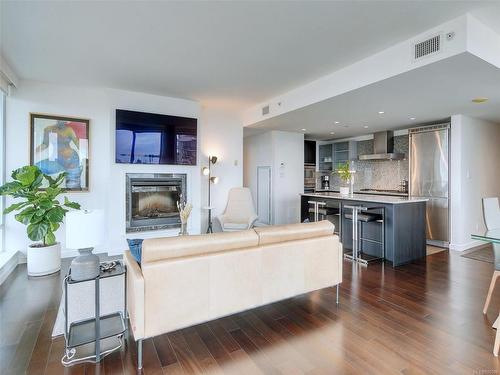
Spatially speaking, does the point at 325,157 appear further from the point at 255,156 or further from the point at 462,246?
the point at 462,246

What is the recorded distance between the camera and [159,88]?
184 inches

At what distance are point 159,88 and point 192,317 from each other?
3.86m

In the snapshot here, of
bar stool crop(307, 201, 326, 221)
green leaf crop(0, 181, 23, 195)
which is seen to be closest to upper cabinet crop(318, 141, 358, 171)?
bar stool crop(307, 201, 326, 221)

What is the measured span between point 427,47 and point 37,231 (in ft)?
16.3

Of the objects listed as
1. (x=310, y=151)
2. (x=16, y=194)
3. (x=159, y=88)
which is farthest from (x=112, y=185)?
(x=310, y=151)

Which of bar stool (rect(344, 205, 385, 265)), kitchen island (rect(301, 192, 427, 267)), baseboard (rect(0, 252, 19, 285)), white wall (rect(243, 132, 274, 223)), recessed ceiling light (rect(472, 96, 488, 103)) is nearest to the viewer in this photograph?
baseboard (rect(0, 252, 19, 285))

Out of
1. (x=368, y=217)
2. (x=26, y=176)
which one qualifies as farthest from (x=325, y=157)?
(x=26, y=176)

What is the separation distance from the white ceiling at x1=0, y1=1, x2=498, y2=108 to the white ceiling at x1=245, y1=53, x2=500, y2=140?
475 millimetres

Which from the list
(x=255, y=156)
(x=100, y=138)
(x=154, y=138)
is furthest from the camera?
(x=255, y=156)

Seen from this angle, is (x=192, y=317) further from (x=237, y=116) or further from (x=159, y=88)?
(x=237, y=116)

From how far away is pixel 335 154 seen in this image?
26.9 ft

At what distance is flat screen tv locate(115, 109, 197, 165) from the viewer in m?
4.75

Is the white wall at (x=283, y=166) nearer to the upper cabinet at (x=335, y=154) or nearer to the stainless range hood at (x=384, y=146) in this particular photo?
the upper cabinet at (x=335, y=154)

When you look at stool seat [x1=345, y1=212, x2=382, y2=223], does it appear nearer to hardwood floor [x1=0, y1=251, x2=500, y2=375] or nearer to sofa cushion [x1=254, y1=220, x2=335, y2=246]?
hardwood floor [x1=0, y1=251, x2=500, y2=375]
